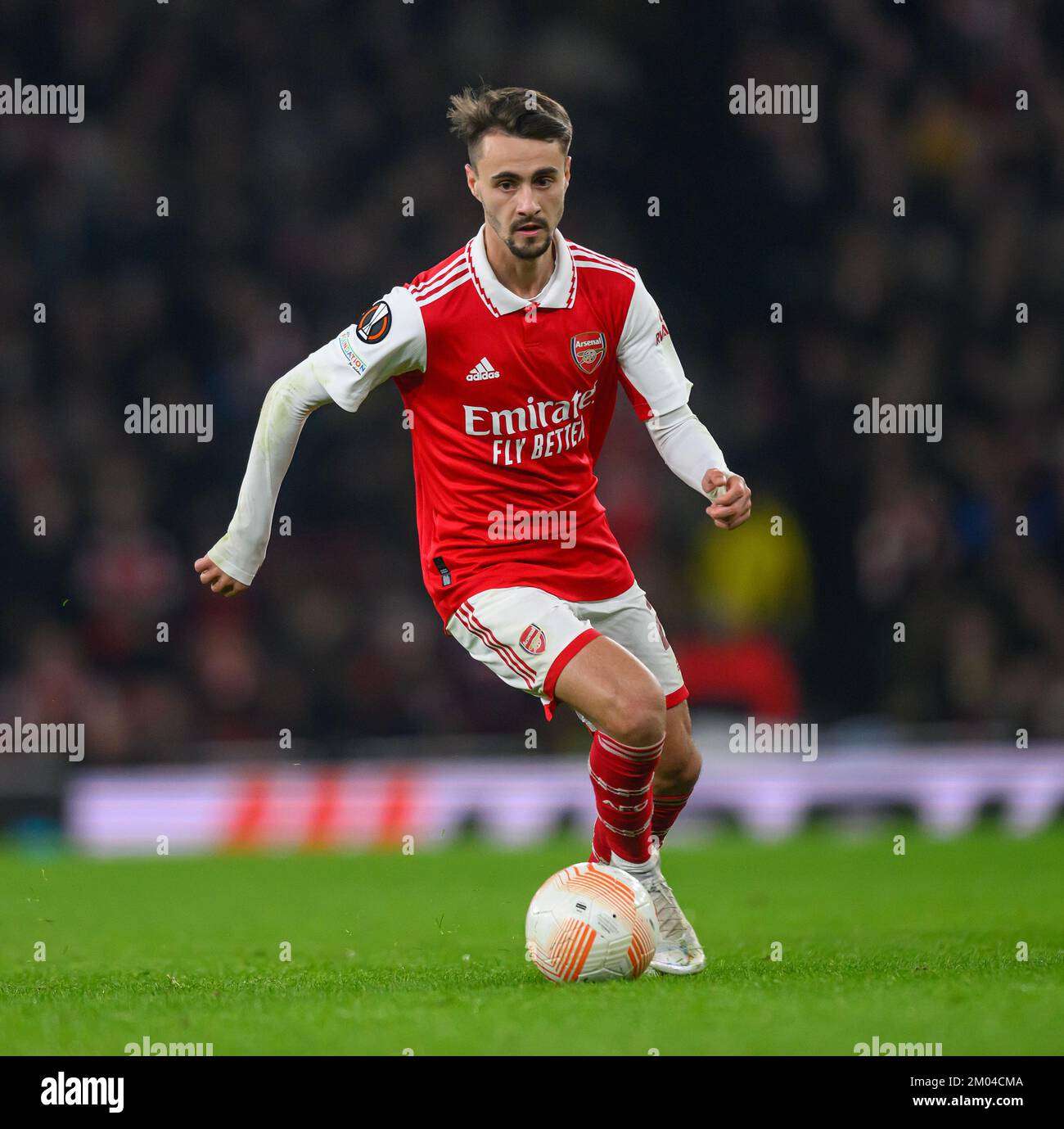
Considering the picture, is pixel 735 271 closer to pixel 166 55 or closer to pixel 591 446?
pixel 166 55

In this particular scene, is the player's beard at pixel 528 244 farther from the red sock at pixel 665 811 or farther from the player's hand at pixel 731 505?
the red sock at pixel 665 811

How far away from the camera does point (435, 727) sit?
1405 cm

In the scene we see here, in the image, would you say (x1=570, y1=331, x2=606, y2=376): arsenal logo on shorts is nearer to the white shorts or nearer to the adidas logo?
the adidas logo

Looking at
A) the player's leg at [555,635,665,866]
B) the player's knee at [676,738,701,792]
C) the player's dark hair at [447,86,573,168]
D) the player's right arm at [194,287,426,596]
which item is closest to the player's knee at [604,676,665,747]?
the player's leg at [555,635,665,866]

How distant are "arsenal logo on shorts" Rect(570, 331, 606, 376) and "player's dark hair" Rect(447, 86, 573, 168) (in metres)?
0.60

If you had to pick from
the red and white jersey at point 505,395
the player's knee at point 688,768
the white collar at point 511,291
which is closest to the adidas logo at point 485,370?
the red and white jersey at point 505,395

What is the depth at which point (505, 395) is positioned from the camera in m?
5.83

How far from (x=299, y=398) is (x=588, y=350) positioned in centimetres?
95

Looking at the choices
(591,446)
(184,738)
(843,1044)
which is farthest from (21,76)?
(843,1044)

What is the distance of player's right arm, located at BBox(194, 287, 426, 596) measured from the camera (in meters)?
5.72

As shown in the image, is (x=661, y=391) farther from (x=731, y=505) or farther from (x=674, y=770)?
(x=674, y=770)

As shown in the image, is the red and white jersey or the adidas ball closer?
the adidas ball

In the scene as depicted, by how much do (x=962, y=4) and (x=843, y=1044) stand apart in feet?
45.9
